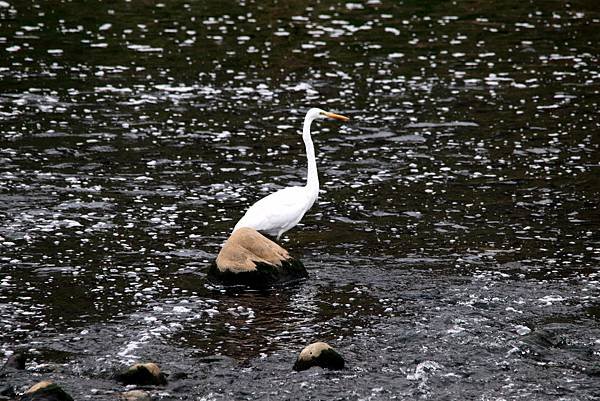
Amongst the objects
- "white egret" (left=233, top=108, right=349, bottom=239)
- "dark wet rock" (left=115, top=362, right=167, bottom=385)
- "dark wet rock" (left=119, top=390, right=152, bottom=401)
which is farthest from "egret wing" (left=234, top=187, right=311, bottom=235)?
"dark wet rock" (left=119, top=390, right=152, bottom=401)

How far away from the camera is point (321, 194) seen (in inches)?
915

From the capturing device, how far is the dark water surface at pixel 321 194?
48.3 ft

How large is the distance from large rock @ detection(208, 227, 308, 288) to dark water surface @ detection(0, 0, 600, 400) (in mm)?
336

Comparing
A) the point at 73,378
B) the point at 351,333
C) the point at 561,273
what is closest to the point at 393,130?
the point at 561,273

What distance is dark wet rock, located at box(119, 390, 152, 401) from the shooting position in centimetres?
1302

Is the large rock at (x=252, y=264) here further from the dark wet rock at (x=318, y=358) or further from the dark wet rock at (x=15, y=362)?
the dark wet rock at (x=15, y=362)

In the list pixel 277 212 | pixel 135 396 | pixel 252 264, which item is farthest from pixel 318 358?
pixel 277 212

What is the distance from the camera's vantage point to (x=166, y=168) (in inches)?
962

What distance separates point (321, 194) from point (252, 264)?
5.90 m

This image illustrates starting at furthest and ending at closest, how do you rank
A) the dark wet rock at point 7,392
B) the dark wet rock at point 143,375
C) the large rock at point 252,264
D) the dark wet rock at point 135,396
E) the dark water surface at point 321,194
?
1. the large rock at point 252,264
2. the dark water surface at point 321,194
3. the dark wet rock at point 143,375
4. the dark wet rock at point 7,392
5. the dark wet rock at point 135,396

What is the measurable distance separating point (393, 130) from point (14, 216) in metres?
10.7

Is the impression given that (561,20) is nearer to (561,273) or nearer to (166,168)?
(166,168)

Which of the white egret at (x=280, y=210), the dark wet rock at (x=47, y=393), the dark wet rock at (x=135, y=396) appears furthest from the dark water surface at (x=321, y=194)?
the white egret at (x=280, y=210)

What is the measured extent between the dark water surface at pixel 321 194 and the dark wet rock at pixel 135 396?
0.28 meters
